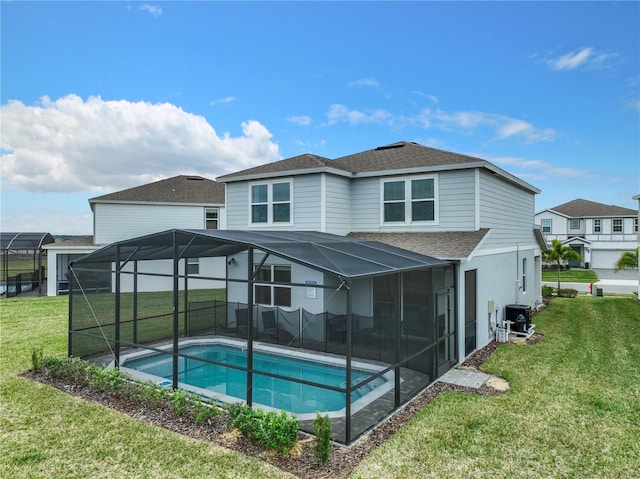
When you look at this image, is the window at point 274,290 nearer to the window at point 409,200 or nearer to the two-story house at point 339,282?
the two-story house at point 339,282

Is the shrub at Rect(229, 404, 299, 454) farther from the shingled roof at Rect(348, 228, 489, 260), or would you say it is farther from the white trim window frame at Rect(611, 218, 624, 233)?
the white trim window frame at Rect(611, 218, 624, 233)

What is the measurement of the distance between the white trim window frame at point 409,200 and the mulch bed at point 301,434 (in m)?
5.14

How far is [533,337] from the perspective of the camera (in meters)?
12.2

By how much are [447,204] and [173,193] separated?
1892cm

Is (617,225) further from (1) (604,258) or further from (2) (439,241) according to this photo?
(2) (439,241)

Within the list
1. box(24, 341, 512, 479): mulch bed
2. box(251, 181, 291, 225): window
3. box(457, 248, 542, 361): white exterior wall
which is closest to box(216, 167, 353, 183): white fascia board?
box(251, 181, 291, 225): window

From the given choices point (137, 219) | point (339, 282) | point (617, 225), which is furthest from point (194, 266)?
→ point (617, 225)

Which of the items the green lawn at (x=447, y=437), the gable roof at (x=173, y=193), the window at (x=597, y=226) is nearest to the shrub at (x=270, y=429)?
the green lawn at (x=447, y=437)

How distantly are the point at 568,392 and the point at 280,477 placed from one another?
5935 mm

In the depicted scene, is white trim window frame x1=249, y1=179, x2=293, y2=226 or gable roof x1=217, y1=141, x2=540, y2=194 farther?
white trim window frame x1=249, y1=179, x2=293, y2=226

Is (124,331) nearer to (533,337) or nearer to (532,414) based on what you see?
(532,414)

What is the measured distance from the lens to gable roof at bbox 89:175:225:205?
78.6 ft

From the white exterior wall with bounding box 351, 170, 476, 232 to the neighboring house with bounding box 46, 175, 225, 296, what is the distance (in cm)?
1481

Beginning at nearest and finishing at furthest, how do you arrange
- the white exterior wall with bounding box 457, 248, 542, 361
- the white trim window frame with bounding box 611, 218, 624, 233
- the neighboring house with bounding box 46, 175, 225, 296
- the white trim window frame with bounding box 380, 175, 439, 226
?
the white exterior wall with bounding box 457, 248, 542, 361, the white trim window frame with bounding box 380, 175, 439, 226, the neighboring house with bounding box 46, 175, 225, 296, the white trim window frame with bounding box 611, 218, 624, 233
